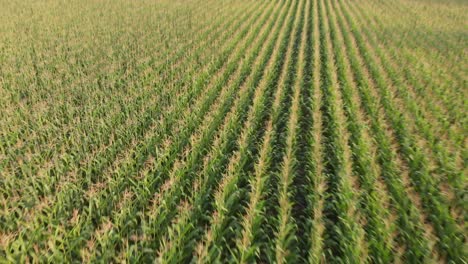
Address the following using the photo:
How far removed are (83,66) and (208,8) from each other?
14132 millimetres

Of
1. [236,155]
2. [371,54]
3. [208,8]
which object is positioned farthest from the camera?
[208,8]

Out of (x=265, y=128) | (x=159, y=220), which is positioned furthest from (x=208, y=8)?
(x=159, y=220)

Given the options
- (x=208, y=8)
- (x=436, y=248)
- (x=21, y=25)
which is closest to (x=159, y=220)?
(x=436, y=248)

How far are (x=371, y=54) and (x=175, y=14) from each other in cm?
1220

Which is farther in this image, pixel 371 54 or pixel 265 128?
pixel 371 54

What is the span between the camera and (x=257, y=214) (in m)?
4.31

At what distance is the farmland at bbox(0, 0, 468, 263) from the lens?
4062 mm

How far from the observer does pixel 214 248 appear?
150 inches

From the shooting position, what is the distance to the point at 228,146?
6387mm

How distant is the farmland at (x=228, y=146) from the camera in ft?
13.3

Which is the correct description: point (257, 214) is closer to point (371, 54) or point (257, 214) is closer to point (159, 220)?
point (159, 220)

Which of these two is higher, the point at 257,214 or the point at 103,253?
the point at 103,253

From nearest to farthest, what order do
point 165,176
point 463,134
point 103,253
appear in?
point 103,253, point 165,176, point 463,134

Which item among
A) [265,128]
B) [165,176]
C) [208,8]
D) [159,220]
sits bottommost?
[208,8]
